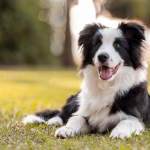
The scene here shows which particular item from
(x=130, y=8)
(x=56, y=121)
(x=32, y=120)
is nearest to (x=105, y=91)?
(x=56, y=121)

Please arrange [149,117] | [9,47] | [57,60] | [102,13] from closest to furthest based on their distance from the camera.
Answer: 1. [149,117]
2. [9,47]
3. [57,60]
4. [102,13]

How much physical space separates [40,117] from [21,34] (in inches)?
740

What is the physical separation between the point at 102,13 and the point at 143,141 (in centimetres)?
2697

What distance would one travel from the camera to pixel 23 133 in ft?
12.6

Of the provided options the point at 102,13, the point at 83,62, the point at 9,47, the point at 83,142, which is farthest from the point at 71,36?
the point at 83,142

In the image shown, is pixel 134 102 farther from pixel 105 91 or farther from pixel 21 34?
pixel 21 34

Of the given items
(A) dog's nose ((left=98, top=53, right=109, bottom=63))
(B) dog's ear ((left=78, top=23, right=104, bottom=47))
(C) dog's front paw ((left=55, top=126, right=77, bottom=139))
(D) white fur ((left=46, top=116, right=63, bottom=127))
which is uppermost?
(B) dog's ear ((left=78, top=23, right=104, bottom=47))

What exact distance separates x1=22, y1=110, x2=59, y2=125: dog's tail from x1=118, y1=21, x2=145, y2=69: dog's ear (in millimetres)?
1974

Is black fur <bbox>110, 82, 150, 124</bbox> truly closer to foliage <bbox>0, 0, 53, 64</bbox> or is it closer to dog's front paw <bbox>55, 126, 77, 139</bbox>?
dog's front paw <bbox>55, 126, 77, 139</bbox>

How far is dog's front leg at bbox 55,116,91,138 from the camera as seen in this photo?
3541 millimetres

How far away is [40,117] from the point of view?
16.3 ft

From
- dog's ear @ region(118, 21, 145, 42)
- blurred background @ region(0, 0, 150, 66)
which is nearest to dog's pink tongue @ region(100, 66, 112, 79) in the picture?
dog's ear @ region(118, 21, 145, 42)

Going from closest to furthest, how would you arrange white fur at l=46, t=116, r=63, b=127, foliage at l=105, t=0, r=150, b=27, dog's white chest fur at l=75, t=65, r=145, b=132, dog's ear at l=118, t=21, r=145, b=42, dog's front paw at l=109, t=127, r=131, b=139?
dog's front paw at l=109, t=127, r=131, b=139
dog's white chest fur at l=75, t=65, r=145, b=132
dog's ear at l=118, t=21, r=145, b=42
white fur at l=46, t=116, r=63, b=127
foliage at l=105, t=0, r=150, b=27

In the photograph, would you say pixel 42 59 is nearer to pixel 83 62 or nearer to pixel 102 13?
pixel 102 13
